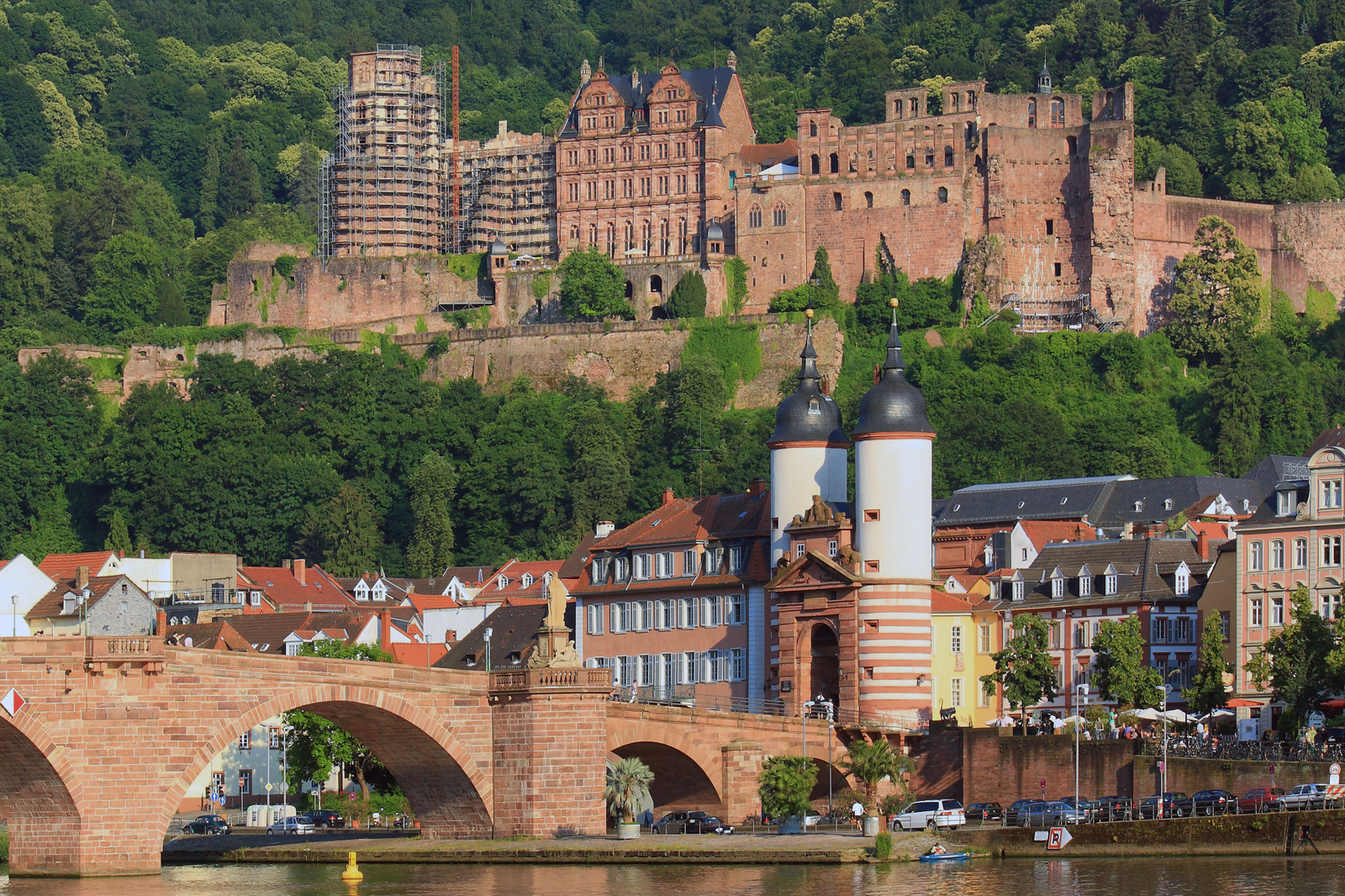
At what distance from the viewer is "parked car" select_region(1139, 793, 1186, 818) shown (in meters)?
67.1

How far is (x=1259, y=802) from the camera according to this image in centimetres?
6688

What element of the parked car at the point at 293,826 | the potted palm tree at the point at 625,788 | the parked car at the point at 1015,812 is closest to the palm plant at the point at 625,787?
the potted palm tree at the point at 625,788

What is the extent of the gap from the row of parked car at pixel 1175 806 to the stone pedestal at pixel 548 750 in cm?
1017

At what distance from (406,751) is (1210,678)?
2262 centimetres

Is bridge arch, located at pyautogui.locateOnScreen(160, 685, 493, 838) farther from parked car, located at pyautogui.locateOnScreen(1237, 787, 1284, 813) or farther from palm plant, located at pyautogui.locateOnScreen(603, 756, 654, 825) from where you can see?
parked car, located at pyautogui.locateOnScreen(1237, 787, 1284, 813)

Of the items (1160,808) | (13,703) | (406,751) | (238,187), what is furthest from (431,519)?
(13,703)

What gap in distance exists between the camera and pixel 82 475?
141 m

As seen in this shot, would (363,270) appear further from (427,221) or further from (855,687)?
(855,687)

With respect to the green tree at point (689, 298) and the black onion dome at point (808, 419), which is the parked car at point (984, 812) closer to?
the black onion dome at point (808, 419)

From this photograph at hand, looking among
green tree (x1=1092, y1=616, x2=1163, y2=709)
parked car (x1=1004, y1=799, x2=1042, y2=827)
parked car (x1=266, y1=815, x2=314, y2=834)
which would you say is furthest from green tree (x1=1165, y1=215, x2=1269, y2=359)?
parked car (x1=1004, y1=799, x2=1042, y2=827)

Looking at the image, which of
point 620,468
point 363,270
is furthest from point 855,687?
point 363,270

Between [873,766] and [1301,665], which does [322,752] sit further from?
[1301,665]

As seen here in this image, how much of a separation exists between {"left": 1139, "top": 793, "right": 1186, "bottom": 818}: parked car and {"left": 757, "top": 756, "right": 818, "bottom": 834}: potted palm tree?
8.63 meters

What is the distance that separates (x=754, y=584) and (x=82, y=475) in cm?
6341
